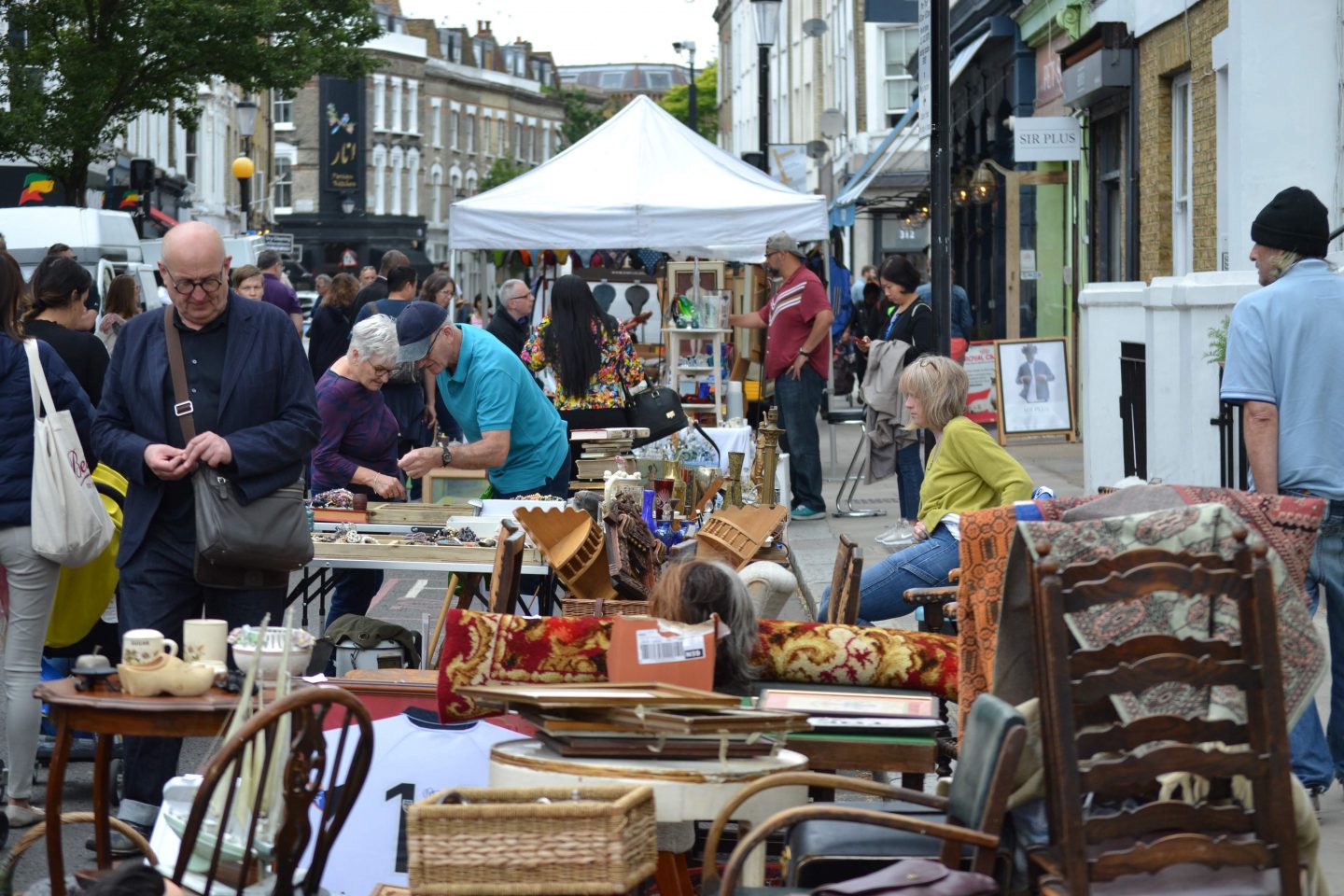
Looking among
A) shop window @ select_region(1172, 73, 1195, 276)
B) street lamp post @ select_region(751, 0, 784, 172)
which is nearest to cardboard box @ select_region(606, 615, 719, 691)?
shop window @ select_region(1172, 73, 1195, 276)

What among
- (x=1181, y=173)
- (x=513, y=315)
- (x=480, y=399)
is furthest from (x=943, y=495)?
(x=1181, y=173)

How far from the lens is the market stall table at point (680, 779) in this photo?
4246mm

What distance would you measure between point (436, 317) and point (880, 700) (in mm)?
3457

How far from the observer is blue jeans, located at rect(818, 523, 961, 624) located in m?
7.25

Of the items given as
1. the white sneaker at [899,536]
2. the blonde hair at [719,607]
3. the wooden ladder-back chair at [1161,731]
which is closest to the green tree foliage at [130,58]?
the white sneaker at [899,536]

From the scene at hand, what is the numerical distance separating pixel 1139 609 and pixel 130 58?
2225 centimetres

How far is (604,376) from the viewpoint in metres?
10.4

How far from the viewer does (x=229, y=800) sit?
3953 millimetres

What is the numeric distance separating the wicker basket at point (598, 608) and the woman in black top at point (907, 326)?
6835 mm

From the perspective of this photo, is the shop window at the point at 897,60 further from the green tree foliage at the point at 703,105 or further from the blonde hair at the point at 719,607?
the green tree foliage at the point at 703,105

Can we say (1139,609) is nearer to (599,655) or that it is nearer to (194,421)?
(599,655)

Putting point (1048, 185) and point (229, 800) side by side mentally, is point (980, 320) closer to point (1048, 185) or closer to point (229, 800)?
point (1048, 185)

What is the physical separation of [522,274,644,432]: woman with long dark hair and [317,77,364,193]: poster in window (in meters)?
69.9

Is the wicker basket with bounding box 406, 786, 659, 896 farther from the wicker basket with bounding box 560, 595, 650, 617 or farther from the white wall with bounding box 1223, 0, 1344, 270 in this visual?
the white wall with bounding box 1223, 0, 1344, 270
